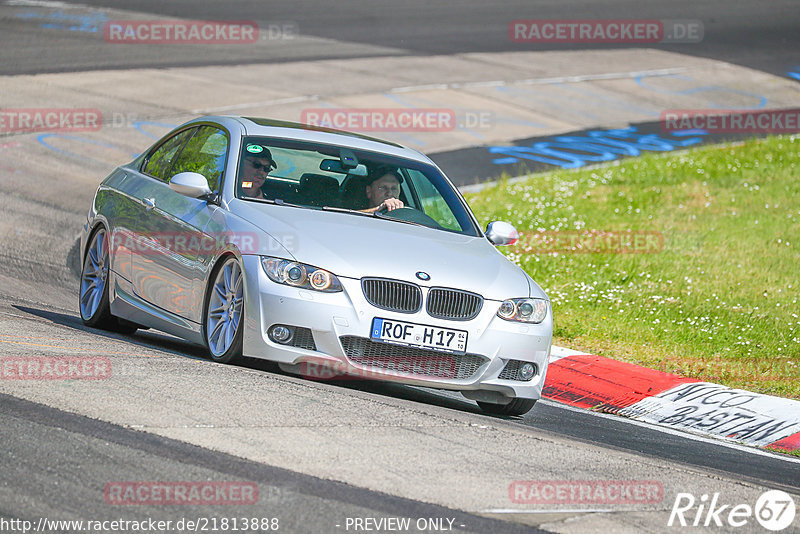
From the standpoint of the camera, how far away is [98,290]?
932 cm

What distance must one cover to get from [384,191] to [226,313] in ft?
5.47

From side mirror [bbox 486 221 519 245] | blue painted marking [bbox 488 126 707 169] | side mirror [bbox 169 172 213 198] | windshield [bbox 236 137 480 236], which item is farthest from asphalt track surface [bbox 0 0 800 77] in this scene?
side mirror [bbox 486 221 519 245]

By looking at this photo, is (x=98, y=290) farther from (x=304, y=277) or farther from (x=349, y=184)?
(x=304, y=277)

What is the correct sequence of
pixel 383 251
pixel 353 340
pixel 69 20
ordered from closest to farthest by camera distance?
pixel 353 340 < pixel 383 251 < pixel 69 20

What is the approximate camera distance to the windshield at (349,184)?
835 centimetres

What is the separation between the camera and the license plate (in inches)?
284

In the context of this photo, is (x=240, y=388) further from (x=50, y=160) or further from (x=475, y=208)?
(x=50, y=160)

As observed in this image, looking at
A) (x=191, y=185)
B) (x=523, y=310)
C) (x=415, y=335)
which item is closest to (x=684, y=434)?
(x=523, y=310)

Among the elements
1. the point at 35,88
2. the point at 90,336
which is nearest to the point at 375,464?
the point at 90,336

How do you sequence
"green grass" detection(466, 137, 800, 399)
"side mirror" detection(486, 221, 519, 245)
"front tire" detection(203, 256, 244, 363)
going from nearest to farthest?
"front tire" detection(203, 256, 244, 363) → "side mirror" detection(486, 221, 519, 245) → "green grass" detection(466, 137, 800, 399)

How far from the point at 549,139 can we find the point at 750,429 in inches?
554

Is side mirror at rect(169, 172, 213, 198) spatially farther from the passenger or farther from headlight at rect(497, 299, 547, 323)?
headlight at rect(497, 299, 547, 323)

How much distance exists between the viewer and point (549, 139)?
22578mm

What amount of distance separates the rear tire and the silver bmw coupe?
0.04 feet
